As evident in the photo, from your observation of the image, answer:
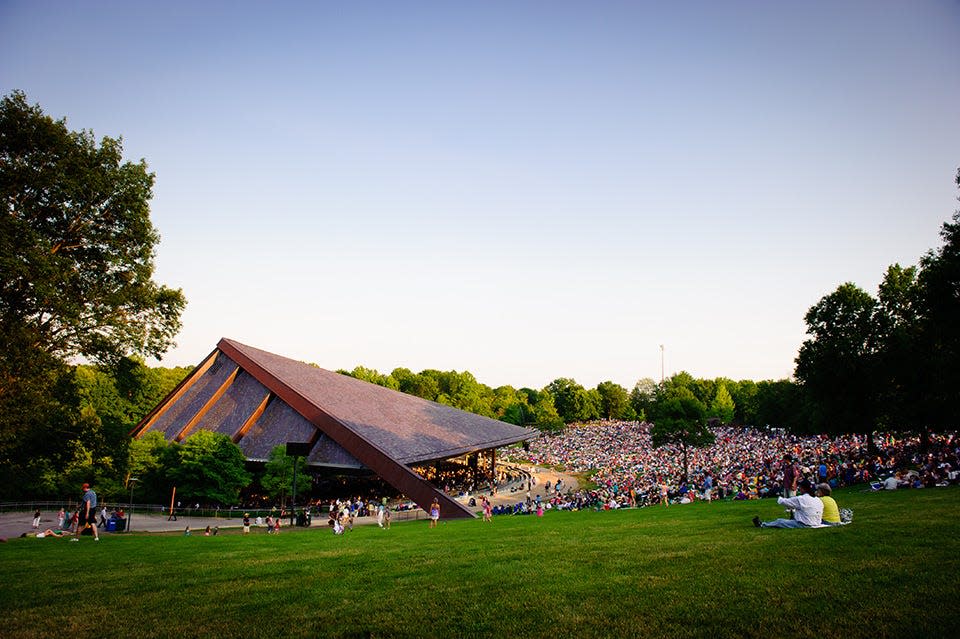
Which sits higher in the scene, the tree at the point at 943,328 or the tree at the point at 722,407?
the tree at the point at 943,328

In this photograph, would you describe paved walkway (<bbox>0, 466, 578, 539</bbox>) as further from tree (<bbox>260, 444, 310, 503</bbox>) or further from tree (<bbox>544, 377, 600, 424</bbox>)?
tree (<bbox>544, 377, 600, 424</bbox>)

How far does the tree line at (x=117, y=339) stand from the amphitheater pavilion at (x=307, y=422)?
2.73m

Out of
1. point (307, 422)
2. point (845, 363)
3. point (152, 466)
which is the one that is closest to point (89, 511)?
point (152, 466)

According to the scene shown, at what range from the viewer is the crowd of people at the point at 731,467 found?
76.2 feet

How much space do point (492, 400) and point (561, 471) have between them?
70826mm

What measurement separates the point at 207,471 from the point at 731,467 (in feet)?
118

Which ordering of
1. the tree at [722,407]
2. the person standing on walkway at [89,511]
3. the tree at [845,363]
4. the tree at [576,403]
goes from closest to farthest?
the person standing on walkway at [89,511] < the tree at [845,363] < the tree at [722,407] < the tree at [576,403]

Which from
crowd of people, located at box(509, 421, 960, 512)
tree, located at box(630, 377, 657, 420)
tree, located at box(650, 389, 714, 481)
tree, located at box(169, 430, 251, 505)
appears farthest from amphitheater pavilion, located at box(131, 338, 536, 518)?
tree, located at box(630, 377, 657, 420)

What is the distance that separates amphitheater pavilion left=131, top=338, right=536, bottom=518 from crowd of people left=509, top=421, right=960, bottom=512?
7.54m

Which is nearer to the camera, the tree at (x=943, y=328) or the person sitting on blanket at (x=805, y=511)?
the person sitting on blanket at (x=805, y=511)

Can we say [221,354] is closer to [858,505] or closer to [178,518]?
[178,518]

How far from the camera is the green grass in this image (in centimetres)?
520

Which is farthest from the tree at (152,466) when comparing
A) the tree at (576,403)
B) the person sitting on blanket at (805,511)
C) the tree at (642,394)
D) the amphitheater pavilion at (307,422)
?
the tree at (642,394)

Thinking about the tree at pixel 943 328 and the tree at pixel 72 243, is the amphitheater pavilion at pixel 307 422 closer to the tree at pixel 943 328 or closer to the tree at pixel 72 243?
the tree at pixel 72 243
